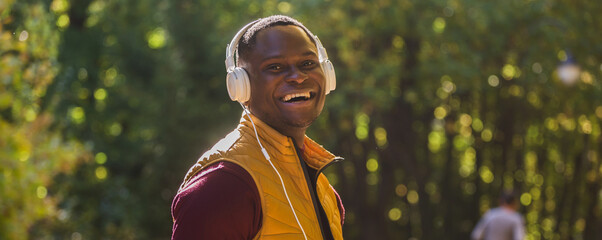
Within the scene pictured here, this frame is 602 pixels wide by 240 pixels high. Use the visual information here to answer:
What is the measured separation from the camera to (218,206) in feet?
7.20

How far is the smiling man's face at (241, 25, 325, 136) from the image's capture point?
100 inches

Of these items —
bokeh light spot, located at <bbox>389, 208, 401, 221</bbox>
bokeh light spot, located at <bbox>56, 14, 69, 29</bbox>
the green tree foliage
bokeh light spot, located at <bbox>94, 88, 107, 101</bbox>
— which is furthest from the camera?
bokeh light spot, located at <bbox>389, 208, 401, 221</bbox>

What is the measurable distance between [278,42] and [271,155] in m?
0.35

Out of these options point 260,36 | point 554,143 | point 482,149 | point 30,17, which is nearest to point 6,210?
point 30,17

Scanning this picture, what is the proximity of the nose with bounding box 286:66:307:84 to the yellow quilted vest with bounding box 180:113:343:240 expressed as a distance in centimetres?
17

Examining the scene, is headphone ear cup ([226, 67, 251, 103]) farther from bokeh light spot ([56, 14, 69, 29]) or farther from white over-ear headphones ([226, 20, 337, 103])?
bokeh light spot ([56, 14, 69, 29])

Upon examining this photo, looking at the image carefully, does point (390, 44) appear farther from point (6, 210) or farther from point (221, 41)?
point (6, 210)

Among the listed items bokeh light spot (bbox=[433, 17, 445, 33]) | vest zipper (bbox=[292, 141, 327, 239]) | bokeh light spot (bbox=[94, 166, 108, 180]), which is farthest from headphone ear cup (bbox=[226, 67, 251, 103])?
bokeh light spot (bbox=[94, 166, 108, 180])

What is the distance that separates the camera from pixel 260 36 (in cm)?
255

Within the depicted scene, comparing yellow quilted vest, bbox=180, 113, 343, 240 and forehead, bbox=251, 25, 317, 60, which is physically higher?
forehead, bbox=251, 25, 317, 60

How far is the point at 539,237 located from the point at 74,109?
15503 mm

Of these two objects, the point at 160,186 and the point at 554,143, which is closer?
the point at 160,186

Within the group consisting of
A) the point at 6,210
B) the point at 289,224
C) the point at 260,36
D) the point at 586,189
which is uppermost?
the point at 260,36

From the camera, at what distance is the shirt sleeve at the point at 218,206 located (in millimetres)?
2174
